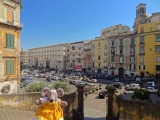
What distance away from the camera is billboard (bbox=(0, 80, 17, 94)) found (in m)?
19.6

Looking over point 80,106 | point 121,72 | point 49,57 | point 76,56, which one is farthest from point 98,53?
point 80,106

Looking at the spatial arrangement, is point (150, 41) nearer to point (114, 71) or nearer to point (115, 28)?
point (114, 71)

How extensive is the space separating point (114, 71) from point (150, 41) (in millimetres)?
13986

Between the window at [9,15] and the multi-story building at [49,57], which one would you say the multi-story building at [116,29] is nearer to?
the multi-story building at [49,57]

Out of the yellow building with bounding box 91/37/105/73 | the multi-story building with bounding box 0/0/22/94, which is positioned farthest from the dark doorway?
the multi-story building with bounding box 0/0/22/94

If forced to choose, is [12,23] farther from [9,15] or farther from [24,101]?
[24,101]

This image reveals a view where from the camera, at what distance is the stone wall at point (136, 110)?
1017 centimetres

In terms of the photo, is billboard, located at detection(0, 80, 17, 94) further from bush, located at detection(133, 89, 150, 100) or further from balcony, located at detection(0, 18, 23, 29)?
bush, located at detection(133, 89, 150, 100)

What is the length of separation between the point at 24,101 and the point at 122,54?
40.0m

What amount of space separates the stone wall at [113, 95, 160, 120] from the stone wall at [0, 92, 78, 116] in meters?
3.38

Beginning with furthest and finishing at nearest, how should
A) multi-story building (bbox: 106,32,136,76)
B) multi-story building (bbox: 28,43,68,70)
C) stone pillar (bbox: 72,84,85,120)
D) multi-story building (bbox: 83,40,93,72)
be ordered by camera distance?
1. multi-story building (bbox: 28,43,68,70)
2. multi-story building (bbox: 83,40,93,72)
3. multi-story building (bbox: 106,32,136,76)
4. stone pillar (bbox: 72,84,85,120)

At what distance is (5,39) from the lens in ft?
64.9

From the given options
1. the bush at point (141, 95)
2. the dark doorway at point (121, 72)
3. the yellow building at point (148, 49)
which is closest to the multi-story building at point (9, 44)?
the bush at point (141, 95)

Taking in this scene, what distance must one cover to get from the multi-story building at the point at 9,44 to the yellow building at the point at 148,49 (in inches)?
1305
